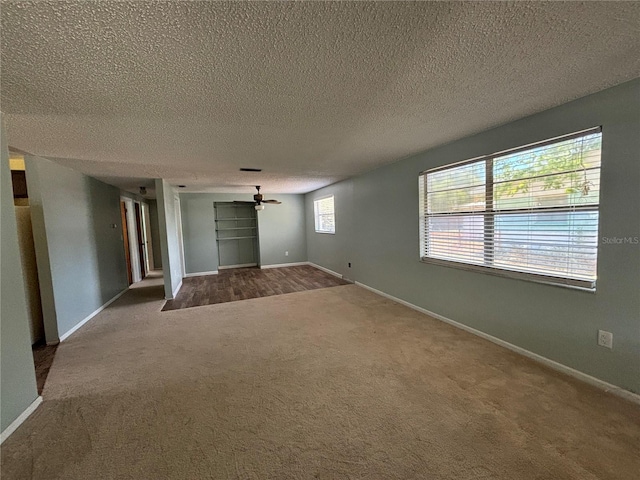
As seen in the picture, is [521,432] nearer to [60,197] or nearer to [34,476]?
[34,476]

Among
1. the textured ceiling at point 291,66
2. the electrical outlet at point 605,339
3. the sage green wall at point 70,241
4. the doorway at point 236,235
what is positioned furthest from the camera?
the doorway at point 236,235

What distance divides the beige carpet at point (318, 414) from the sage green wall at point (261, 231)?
4095mm

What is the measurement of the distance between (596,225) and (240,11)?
2.77 m

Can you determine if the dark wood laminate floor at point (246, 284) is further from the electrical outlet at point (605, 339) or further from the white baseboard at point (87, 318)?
the electrical outlet at point (605, 339)

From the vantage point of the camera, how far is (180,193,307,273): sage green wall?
22.8 ft

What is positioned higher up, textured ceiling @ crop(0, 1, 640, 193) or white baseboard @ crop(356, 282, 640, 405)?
textured ceiling @ crop(0, 1, 640, 193)

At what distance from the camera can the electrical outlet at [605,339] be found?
1.93 meters

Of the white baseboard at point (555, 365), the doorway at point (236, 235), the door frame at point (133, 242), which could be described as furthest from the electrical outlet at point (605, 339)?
the door frame at point (133, 242)

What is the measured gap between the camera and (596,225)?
1.99m

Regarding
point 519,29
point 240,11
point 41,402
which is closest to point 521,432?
point 519,29
